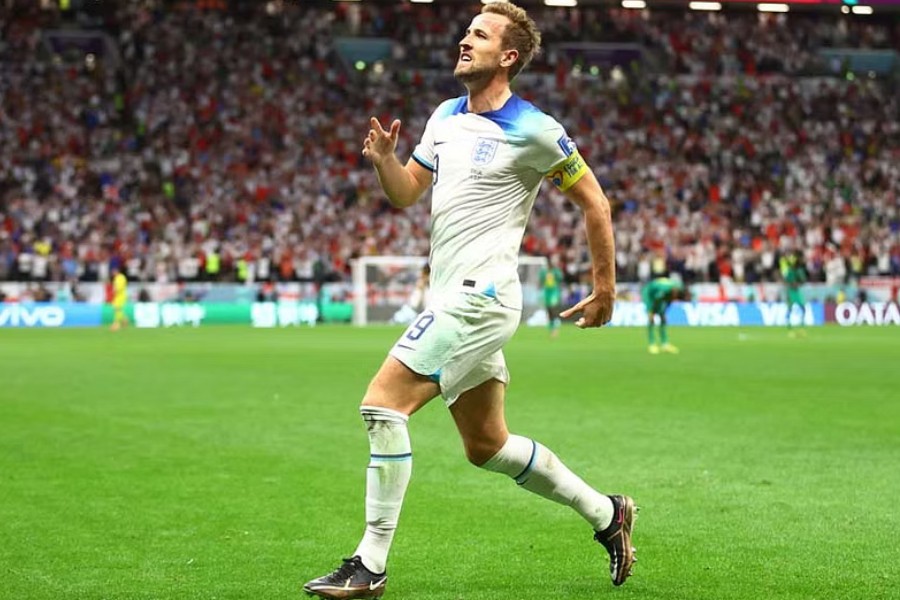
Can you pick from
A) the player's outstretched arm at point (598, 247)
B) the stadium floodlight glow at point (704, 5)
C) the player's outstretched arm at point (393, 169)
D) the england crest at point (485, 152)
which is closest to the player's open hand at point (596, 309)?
the player's outstretched arm at point (598, 247)

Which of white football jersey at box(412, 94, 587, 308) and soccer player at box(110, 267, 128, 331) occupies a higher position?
white football jersey at box(412, 94, 587, 308)

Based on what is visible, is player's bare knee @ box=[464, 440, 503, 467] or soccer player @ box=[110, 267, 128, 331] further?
soccer player @ box=[110, 267, 128, 331]

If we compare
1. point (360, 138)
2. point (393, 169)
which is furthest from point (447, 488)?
point (360, 138)

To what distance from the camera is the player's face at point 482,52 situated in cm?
635

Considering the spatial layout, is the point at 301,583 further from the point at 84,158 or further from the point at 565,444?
the point at 84,158

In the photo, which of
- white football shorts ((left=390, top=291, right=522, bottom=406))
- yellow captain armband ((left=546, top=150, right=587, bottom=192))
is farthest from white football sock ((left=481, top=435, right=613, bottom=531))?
yellow captain armband ((left=546, top=150, right=587, bottom=192))

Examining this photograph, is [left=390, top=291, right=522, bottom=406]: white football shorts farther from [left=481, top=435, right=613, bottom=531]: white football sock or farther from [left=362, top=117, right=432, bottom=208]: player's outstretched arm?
[left=362, top=117, right=432, bottom=208]: player's outstretched arm

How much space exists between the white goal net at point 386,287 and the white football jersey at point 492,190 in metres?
37.2

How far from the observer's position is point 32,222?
4384 cm

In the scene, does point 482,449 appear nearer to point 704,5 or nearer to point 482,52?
point 482,52

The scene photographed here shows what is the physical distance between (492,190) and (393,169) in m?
0.50

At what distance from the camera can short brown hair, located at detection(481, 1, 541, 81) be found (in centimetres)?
643

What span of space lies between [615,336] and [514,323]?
30061mm

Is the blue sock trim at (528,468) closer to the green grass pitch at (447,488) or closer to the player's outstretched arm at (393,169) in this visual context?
the green grass pitch at (447,488)
